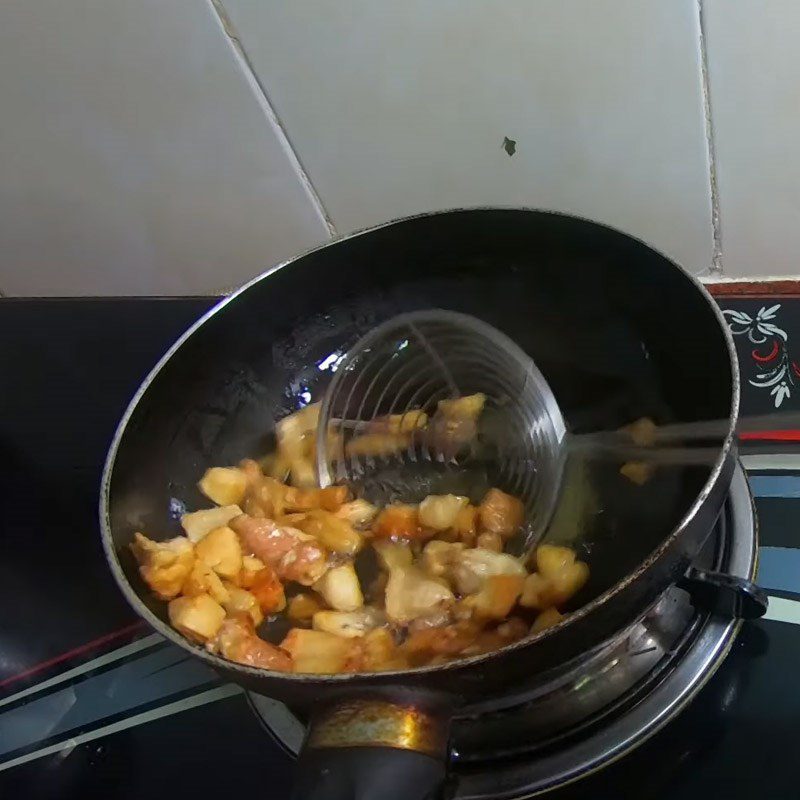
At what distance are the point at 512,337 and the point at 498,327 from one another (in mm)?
14

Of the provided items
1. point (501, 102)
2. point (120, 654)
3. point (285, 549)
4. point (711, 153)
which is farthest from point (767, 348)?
point (120, 654)

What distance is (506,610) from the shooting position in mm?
500

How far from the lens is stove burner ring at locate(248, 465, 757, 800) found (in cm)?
47

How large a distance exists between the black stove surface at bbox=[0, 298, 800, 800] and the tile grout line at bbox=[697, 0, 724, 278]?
7 centimetres

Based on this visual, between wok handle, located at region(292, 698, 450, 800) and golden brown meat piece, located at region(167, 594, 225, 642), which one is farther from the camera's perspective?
golden brown meat piece, located at region(167, 594, 225, 642)

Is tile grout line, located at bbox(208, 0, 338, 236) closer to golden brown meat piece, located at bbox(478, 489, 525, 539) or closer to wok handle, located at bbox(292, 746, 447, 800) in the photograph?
golden brown meat piece, located at bbox(478, 489, 525, 539)

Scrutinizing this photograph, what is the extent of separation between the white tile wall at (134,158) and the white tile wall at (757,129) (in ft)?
1.09

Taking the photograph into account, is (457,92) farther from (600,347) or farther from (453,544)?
(453,544)

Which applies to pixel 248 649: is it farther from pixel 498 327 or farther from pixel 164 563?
pixel 498 327

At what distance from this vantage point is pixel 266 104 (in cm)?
68

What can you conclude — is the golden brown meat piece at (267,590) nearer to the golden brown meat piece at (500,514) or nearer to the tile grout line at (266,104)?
the golden brown meat piece at (500,514)

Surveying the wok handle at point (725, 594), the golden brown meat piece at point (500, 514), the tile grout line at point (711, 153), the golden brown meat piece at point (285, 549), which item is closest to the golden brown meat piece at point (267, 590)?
the golden brown meat piece at point (285, 549)

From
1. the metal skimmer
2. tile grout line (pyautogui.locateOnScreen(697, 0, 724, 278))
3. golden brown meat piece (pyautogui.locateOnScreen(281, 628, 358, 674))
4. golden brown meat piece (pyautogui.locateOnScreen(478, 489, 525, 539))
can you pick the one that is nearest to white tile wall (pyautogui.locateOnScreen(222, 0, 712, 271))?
tile grout line (pyautogui.locateOnScreen(697, 0, 724, 278))

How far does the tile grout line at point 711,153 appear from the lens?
1.82 feet
